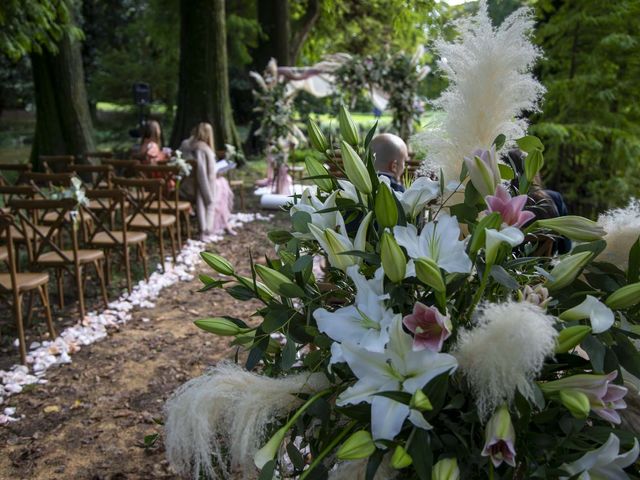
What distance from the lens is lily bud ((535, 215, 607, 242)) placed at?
0.96 metres

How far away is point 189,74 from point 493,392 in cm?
1171

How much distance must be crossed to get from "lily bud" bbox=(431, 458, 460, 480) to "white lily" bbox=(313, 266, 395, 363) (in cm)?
18

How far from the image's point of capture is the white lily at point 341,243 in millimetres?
958

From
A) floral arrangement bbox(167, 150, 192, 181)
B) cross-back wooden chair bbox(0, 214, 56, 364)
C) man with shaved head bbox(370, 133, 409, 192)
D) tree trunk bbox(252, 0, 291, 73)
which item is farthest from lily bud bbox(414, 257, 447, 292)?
tree trunk bbox(252, 0, 291, 73)

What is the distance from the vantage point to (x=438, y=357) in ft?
2.61

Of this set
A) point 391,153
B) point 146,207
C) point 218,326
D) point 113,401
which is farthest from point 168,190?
point 218,326

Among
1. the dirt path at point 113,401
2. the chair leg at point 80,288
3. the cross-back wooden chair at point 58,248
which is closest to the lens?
the dirt path at point 113,401

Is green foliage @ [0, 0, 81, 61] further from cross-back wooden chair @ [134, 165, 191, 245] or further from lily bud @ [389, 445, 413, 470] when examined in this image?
lily bud @ [389, 445, 413, 470]

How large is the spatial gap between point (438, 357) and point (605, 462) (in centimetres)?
27

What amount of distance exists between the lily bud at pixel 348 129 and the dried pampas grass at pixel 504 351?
0.48 meters

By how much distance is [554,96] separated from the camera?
8117mm

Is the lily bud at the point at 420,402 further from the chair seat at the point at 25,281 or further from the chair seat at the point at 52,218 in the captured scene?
the chair seat at the point at 52,218

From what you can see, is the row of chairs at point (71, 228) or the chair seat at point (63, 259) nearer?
the row of chairs at point (71, 228)

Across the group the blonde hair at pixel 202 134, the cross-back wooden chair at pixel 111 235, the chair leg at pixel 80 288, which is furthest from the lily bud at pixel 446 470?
the blonde hair at pixel 202 134
